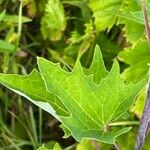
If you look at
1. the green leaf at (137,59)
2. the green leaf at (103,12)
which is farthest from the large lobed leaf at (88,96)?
the green leaf at (103,12)

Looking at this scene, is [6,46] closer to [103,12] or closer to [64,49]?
[64,49]

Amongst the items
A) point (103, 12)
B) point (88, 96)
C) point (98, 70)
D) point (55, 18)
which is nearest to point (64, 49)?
point (55, 18)

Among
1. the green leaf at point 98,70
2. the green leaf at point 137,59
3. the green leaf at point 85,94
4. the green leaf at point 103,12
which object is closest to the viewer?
the green leaf at point 85,94

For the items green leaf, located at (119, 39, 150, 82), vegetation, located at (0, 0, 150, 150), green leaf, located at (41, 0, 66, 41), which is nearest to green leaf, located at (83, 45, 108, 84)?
vegetation, located at (0, 0, 150, 150)

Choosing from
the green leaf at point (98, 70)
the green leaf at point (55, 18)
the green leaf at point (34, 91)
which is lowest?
the green leaf at point (34, 91)

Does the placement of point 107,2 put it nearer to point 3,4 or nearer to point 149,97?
point 3,4

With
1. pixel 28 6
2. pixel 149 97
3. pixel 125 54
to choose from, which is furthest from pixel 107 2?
pixel 149 97

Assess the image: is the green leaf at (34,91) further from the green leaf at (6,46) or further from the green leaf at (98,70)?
the green leaf at (6,46)
